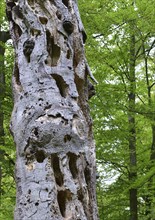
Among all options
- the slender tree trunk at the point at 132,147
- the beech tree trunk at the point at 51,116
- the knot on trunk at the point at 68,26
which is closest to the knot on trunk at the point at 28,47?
the beech tree trunk at the point at 51,116

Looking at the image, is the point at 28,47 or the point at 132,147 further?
the point at 132,147

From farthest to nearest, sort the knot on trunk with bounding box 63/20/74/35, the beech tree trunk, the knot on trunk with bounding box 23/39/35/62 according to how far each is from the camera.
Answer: the knot on trunk with bounding box 63/20/74/35, the knot on trunk with bounding box 23/39/35/62, the beech tree trunk

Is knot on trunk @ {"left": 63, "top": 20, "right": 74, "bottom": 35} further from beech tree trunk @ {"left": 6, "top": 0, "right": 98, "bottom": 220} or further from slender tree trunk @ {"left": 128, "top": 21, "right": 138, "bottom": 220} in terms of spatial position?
slender tree trunk @ {"left": 128, "top": 21, "right": 138, "bottom": 220}

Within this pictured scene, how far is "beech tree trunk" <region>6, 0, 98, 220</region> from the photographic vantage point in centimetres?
219

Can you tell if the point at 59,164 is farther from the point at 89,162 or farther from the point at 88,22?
the point at 88,22

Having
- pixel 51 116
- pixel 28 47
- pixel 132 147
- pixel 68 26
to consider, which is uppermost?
pixel 68 26

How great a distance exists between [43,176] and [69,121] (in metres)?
0.45

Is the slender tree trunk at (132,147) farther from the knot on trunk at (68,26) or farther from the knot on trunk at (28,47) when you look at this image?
the knot on trunk at (28,47)

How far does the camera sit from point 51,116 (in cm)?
244

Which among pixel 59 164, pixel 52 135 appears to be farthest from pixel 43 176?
pixel 52 135

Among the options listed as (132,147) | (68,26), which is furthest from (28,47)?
(132,147)

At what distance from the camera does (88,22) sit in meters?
8.58

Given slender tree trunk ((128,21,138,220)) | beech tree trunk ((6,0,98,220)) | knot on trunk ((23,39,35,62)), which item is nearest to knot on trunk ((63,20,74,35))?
beech tree trunk ((6,0,98,220))

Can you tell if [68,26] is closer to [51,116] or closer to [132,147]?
[51,116]
